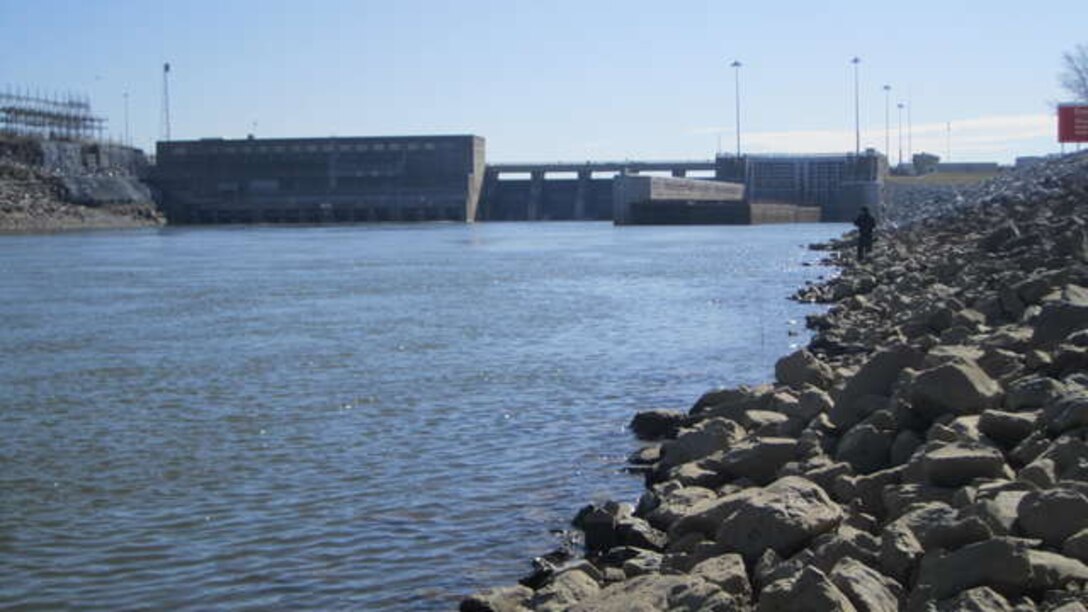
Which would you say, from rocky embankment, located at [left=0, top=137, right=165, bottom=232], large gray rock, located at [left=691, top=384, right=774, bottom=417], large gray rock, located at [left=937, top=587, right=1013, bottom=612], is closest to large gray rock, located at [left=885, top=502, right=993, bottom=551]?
large gray rock, located at [left=937, top=587, right=1013, bottom=612]

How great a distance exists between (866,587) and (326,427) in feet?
27.3

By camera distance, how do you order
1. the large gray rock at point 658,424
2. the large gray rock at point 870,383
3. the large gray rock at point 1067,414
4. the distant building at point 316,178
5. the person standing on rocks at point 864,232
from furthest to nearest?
the distant building at point 316,178 → the person standing on rocks at point 864,232 → the large gray rock at point 658,424 → the large gray rock at point 870,383 → the large gray rock at point 1067,414

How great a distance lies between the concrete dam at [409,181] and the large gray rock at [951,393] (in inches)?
4135

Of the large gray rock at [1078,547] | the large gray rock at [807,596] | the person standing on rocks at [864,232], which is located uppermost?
the person standing on rocks at [864,232]

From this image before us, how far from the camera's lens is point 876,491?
734cm

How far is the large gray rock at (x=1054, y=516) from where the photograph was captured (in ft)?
18.9

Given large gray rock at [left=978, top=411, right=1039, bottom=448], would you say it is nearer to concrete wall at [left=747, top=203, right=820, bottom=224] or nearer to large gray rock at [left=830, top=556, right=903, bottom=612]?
large gray rock at [left=830, top=556, right=903, bottom=612]

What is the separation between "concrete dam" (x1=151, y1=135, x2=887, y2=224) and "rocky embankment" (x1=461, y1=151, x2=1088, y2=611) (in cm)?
10321

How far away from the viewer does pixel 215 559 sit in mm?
8398

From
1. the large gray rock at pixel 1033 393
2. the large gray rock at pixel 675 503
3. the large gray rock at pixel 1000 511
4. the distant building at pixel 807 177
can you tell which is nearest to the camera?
the large gray rock at pixel 1000 511

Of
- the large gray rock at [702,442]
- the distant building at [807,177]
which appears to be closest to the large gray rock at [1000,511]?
the large gray rock at [702,442]

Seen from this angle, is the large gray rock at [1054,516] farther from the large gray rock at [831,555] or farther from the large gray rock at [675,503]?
the large gray rock at [675,503]

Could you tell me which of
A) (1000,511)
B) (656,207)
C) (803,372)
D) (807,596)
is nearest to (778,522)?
(1000,511)

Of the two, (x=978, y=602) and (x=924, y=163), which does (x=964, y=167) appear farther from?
(x=978, y=602)
